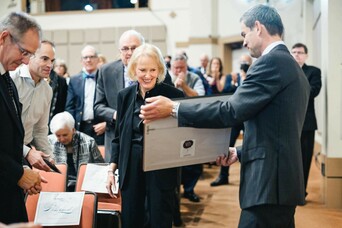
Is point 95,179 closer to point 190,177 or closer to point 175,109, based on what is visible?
point 175,109

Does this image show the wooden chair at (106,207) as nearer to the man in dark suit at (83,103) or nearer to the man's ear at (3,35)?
the man in dark suit at (83,103)

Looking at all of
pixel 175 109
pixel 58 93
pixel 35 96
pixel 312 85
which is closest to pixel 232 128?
pixel 312 85

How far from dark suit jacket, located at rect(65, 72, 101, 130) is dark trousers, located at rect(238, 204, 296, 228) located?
261 cm

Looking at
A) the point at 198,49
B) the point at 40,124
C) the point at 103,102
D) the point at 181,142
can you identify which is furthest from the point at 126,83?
the point at 198,49

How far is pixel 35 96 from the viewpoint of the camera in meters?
2.84

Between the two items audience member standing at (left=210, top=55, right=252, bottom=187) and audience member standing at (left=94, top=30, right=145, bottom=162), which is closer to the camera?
audience member standing at (left=94, top=30, right=145, bottom=162)

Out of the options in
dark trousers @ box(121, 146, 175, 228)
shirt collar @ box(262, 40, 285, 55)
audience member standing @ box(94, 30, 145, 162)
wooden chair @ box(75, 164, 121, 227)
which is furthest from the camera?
audience member standing @ box(94, 30, 145, 162)

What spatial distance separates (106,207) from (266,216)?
135 centimetres

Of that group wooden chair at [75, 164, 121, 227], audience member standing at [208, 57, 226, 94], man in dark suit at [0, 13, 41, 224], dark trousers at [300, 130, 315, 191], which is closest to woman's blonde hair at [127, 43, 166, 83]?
man in dark suit at [0, 13, 41, 224]

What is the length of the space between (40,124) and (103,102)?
55 cm

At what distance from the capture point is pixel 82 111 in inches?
169

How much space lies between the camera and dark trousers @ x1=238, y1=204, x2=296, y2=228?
6.22 ft

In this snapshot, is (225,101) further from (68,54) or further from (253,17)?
(68,54)

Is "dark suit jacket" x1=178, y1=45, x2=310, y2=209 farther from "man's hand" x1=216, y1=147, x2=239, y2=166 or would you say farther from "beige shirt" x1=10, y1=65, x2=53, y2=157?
"beige shirt" x1=10, y1=65, x2=53, y2=157
